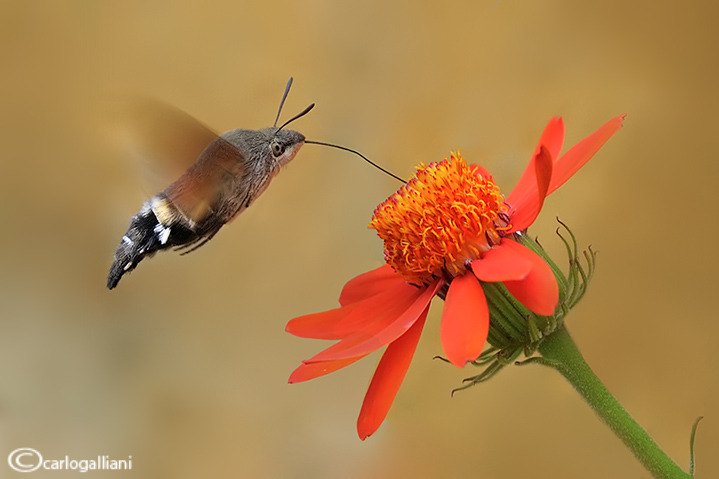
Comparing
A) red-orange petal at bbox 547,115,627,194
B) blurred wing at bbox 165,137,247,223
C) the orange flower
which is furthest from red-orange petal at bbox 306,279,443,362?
blurred wing at bbox 165,137,247,223

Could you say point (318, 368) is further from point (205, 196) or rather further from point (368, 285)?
point (205, 196)

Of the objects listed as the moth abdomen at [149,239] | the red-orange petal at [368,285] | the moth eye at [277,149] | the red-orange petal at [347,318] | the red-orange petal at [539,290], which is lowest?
the red-orange petal at [539,290]

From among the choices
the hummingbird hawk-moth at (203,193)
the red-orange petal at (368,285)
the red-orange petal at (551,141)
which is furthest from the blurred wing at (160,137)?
the red-orange petal at (551,141)

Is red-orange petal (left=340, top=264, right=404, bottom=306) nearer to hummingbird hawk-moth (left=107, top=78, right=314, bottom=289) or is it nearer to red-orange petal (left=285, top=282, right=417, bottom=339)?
red-orange petal (left=285, top=282, right=417, bottom=339)

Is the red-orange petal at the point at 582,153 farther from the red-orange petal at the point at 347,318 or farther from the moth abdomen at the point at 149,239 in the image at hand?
the moth abdomen at the point at 149,239

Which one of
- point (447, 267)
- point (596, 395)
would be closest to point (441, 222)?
point (447, 267)

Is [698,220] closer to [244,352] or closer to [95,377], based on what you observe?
[244,352]
